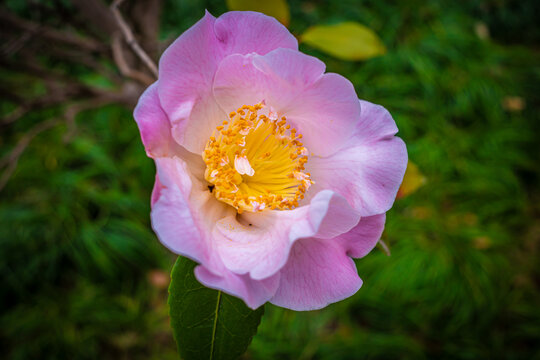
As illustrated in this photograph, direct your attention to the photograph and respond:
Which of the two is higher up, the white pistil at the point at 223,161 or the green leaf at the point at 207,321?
the white pistil at the point at 223,161

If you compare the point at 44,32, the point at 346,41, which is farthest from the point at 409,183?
the point at 44,32

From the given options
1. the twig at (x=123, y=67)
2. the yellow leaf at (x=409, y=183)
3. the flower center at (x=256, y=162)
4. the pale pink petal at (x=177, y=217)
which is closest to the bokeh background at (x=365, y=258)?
the twig at (x=123, y=67)

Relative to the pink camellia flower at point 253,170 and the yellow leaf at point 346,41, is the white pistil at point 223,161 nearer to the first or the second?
the pink camellia flower at point 253,170

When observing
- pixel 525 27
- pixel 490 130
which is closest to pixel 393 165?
pixel 490 130

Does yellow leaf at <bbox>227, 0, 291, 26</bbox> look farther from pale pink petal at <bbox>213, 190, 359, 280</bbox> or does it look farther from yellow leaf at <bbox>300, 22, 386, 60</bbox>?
pale pink petal at <bbox>213, 190, 359, 280</bbox>

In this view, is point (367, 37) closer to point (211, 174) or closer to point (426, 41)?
point (211, 174)

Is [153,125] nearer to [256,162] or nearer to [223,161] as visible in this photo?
[223,161]

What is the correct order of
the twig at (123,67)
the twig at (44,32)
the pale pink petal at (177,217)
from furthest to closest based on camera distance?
the twig at (44,32), the twig at (123,67), the pale pink petal at (177,217)
